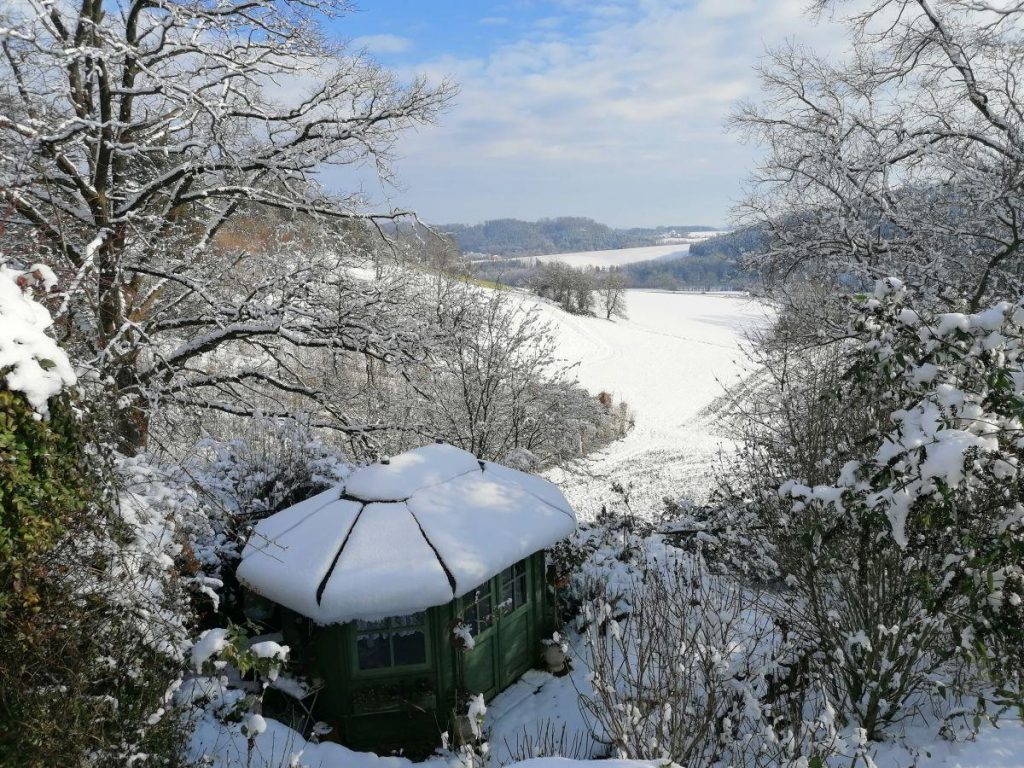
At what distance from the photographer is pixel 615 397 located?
126 feet

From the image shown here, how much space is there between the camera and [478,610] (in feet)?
24.7

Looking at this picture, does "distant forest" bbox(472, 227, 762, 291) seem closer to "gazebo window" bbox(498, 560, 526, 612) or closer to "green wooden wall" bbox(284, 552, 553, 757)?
"gazebo window" bbox(498, 560, 526, 612)

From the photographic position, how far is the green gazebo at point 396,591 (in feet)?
21.9

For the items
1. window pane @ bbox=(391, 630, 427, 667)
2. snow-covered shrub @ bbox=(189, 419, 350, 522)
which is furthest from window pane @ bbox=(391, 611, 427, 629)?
snow-covered shrub @ bbox=(189, 419, 350, 522)

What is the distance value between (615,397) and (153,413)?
32795mm

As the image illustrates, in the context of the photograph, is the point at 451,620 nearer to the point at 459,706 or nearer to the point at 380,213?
the point at 459,706

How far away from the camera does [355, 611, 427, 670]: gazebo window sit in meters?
7.01

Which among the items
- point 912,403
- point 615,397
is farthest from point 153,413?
point 615,397

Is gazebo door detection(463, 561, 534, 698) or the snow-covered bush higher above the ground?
the snow-covered bush

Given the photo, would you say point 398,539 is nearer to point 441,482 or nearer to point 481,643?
point 441,482

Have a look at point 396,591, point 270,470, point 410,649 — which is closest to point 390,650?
point 410,649

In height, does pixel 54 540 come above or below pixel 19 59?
below

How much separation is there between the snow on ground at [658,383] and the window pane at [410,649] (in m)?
4.94

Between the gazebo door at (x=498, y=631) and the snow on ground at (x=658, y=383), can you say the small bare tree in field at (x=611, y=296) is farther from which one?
the gazebo door at (x=498, y=631)
